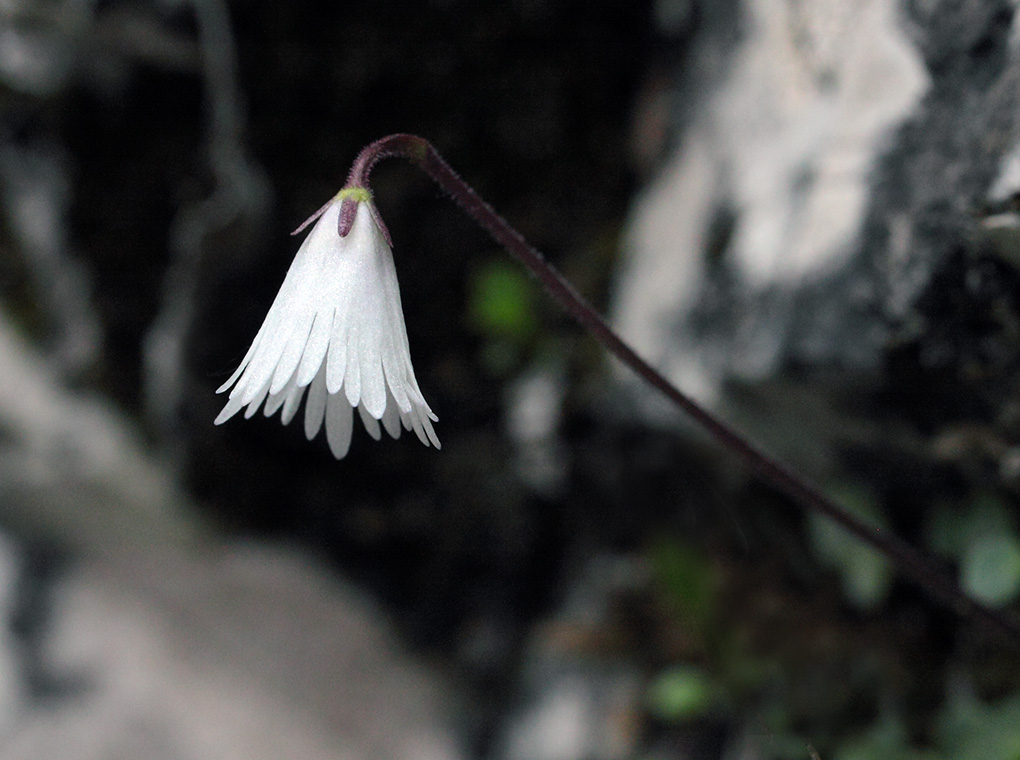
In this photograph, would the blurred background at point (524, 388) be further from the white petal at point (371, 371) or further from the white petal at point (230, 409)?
the white petal at point (230, 409)

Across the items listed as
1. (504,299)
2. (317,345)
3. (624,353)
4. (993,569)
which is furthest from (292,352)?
(504,299)

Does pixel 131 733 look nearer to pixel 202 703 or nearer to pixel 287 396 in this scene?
pixel 202 703

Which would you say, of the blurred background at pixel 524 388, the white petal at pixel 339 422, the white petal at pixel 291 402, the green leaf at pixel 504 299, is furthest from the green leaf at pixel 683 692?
the white petal at pixel 291 402

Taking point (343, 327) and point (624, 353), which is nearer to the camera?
point (343, 327)

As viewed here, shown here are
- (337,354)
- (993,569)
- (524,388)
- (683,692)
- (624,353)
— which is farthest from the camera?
(524,388)

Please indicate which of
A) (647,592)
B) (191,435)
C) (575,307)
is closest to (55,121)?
(191,435)

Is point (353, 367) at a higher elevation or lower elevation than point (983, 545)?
lower

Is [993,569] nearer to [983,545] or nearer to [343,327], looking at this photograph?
[983,545]
